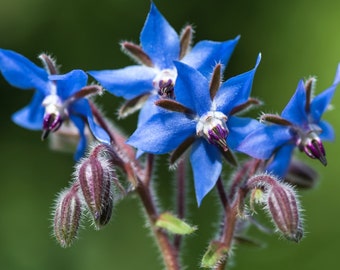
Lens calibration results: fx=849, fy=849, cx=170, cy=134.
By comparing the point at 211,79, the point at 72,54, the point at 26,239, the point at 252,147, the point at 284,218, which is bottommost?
the point at 26,239

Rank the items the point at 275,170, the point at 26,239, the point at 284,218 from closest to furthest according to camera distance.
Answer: the point at 284,218, the point at 275,170, the point at 26,239

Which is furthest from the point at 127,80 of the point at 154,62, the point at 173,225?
the point at 173,225

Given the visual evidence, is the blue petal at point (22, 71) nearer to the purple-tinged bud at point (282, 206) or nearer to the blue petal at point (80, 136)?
the blue petal at point (80, 136)

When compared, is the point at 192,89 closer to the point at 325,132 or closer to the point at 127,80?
the point at 127,80

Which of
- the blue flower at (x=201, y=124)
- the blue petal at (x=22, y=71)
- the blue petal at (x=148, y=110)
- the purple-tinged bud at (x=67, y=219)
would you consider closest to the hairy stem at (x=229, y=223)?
the blue flower at (x=201, y=124)

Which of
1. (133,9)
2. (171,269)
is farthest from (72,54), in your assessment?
(171,269)

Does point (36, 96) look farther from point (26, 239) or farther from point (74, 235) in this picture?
point (26, 239)
